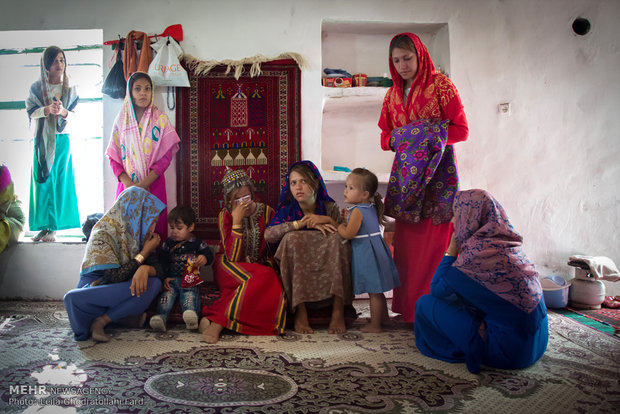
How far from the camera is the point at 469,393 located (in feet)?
6.29

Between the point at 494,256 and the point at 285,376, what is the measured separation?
1.18 metres

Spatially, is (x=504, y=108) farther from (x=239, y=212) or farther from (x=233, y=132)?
(x=239, y=212)

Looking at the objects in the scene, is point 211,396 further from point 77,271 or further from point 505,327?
point 77,271

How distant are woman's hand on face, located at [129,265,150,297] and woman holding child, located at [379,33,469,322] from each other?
5.67 feet

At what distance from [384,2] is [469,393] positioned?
3415 mm

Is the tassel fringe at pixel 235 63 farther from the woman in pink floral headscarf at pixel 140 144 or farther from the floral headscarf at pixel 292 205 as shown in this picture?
the floral headscarf at pixel 292 205

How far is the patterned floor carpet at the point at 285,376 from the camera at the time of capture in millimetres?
1797

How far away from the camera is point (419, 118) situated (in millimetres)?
3025

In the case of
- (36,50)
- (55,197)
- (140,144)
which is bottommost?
(55,197)

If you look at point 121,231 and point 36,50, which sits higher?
point 36,50

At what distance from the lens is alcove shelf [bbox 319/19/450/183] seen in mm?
4172

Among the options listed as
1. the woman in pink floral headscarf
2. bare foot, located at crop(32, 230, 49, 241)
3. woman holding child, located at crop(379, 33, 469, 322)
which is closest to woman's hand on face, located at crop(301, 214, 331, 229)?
woman holding child, located at crop(379, 33, 469, 322)

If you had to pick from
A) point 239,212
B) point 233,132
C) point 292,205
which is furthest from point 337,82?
point 239,212

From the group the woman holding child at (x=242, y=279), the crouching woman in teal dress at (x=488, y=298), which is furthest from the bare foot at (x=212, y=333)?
the crouching woman in teal dress at (x=488, y=298)
